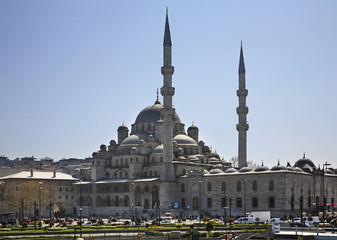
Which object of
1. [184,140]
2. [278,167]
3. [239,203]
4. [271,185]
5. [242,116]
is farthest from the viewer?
[184,140]

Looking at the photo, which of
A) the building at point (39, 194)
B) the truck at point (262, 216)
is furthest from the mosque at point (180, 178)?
the truck at point (262, 216)

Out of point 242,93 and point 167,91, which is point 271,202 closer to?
point 242,93

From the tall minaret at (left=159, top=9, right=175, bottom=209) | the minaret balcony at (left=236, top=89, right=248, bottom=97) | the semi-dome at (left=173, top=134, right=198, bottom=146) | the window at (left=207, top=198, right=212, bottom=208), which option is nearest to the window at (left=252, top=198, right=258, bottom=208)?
the window at (left=207, top=198, right=212, bottom=208)

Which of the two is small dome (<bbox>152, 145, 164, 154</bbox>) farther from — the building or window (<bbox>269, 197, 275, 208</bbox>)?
window (<bbox>269, 197, 275, 208</bbox>)

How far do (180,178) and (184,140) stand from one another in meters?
13.0

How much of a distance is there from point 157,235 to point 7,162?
4502 inches

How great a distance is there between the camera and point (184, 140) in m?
77.4

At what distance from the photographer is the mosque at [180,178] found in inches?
2266

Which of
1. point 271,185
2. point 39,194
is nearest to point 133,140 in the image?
point 39,194

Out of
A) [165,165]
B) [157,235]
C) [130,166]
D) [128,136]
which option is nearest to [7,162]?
[128,136]

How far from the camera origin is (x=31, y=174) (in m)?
73.9

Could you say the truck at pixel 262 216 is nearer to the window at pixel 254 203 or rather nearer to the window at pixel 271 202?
the window at pixel 271 202

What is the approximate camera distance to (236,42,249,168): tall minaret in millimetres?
66875

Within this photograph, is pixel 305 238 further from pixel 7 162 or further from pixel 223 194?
pixel 7 162
